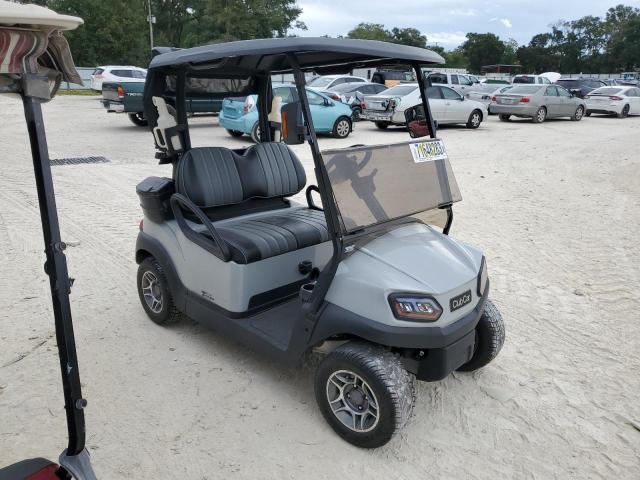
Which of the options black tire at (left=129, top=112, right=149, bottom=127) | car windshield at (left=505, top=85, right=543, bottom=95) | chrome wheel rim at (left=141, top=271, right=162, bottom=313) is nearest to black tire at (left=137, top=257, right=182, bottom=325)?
chrome wheel rim at (left=141, top=271, right=162, bottom=313)

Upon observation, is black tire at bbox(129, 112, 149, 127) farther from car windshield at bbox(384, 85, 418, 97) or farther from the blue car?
car windshield at bbox(384, 85, 418, 97)

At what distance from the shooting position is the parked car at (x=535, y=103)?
1753cm

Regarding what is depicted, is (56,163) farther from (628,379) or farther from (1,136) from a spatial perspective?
Answer: (628,379)

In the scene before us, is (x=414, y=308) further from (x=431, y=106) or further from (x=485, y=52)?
(x=485, y=52)

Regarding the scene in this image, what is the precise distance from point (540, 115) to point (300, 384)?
17338mm

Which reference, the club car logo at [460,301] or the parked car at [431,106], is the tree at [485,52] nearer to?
the parked car at [431,106]

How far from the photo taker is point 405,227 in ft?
10.1

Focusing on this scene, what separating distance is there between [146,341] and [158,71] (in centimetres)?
189

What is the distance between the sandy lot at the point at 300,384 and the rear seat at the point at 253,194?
81 centimetres

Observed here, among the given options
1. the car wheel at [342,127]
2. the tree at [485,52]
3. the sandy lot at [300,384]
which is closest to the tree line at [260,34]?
the tree at [485,52]

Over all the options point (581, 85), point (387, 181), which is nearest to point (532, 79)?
point (581, 85)

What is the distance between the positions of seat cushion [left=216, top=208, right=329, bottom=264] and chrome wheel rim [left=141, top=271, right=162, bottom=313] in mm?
683

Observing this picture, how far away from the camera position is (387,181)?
2.97 m

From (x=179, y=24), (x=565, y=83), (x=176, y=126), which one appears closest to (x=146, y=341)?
(x=176, y=126)
